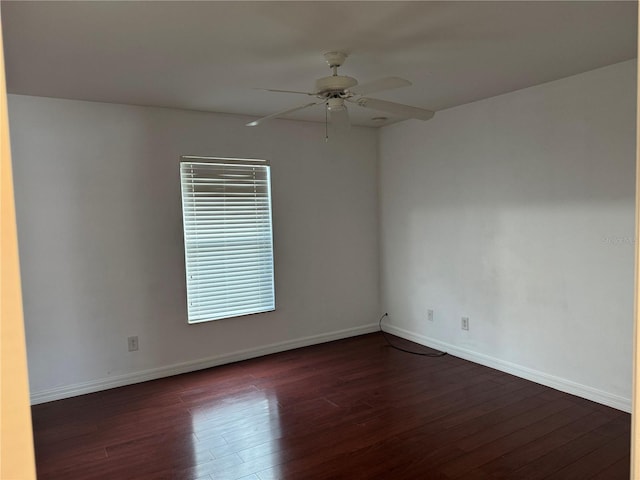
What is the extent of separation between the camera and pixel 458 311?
4.11 metres

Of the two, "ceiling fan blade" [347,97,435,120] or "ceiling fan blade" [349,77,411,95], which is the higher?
"ceiling fan blade" [349,77,411,95]

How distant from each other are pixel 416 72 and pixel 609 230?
170 centimetres

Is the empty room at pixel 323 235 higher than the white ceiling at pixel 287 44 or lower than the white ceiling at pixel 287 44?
lower

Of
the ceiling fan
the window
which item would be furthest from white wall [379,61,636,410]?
the window

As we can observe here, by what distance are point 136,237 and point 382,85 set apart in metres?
2.43

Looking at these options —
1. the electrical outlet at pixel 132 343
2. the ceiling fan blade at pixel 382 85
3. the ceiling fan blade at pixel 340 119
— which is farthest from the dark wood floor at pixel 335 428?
the ceiling fan blade at pixel 382 85

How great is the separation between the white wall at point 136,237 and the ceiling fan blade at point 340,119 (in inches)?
63.5

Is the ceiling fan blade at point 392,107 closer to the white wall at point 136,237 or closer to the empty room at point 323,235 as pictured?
the empty room at point 323,235

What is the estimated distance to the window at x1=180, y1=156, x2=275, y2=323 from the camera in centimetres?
389

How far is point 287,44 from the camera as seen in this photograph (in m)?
2.39

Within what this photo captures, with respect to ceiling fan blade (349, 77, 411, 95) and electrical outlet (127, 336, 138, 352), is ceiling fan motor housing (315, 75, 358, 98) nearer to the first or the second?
ceiling fan blade (349, 77, 411, 95)

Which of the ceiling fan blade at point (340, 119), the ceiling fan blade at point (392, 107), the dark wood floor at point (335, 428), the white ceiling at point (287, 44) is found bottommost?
the dark wood floor at point (335, 428)

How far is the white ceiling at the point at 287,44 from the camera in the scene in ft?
6.60

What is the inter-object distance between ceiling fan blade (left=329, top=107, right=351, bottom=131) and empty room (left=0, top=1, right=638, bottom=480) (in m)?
0.02
